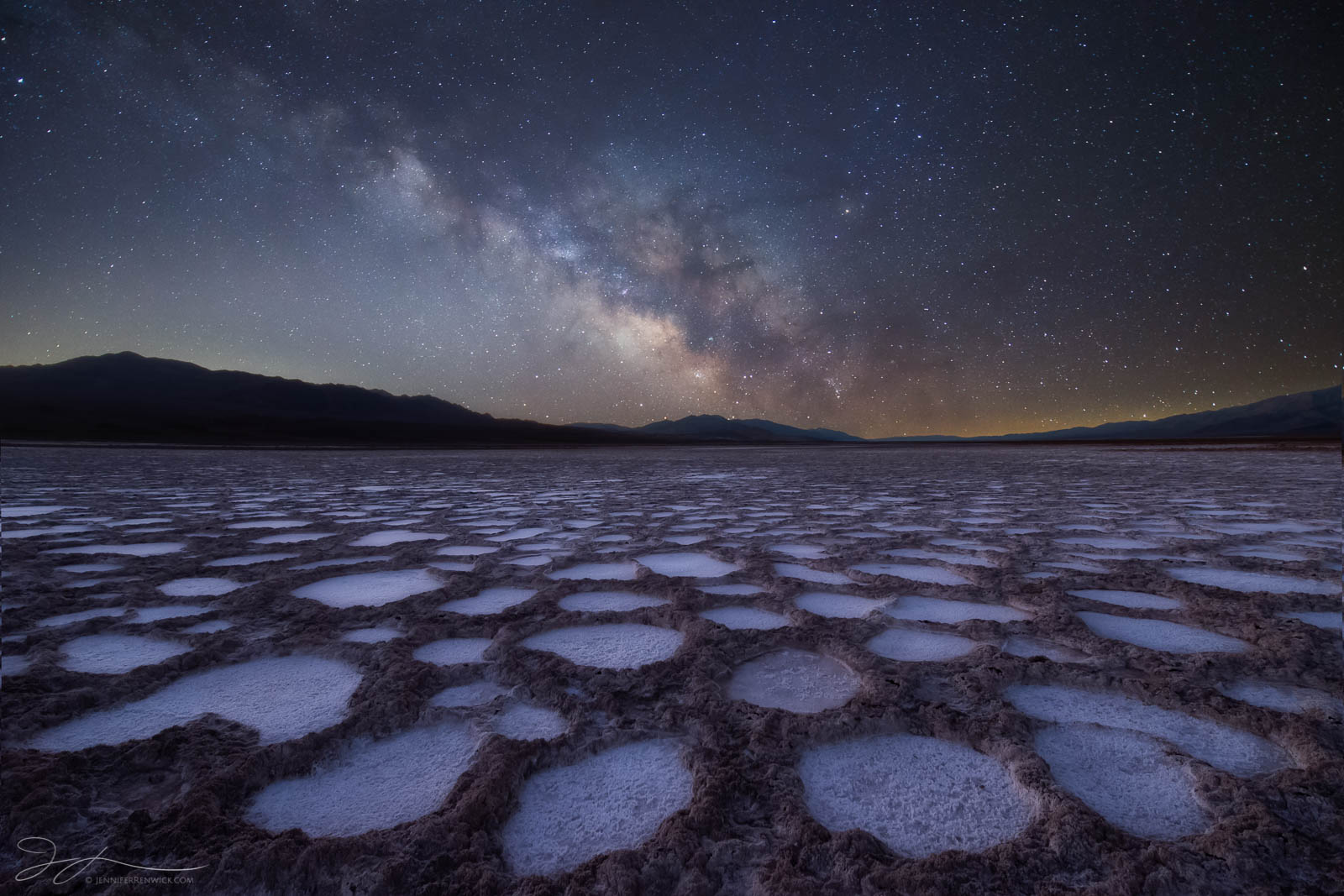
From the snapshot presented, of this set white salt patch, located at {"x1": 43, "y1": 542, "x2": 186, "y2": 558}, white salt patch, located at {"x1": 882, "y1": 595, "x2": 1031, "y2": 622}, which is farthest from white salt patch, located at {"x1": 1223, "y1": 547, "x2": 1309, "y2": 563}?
white salt patch, located at {"x1": 43, "y1": 542, "x2": 186, "y2": 558}

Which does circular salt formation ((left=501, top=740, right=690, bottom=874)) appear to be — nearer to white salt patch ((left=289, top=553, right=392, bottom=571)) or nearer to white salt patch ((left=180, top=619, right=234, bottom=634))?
white salt patch ((left=180, top=619, right=234, bottom=634))

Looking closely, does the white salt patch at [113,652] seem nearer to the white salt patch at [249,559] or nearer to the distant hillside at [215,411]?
the white salt patch at [249,559]

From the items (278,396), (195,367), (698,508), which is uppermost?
(195,367)

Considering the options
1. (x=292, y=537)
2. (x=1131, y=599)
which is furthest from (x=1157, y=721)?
(x=292, y=537)

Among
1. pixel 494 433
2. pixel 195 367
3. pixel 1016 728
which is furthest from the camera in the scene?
pixel 195 367

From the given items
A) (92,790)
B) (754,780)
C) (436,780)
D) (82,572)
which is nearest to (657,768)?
(754,780)

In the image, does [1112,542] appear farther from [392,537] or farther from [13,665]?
[13,665]

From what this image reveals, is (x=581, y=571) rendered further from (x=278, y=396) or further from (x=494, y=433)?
(x=278, y=396)
